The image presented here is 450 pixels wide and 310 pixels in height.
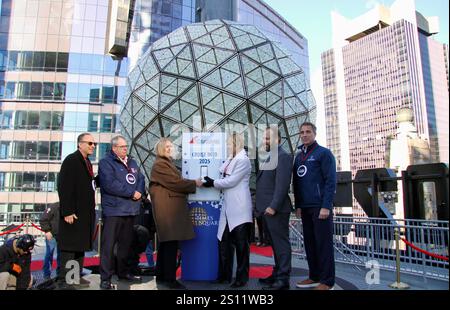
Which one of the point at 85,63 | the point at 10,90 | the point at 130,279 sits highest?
the point at 85,63

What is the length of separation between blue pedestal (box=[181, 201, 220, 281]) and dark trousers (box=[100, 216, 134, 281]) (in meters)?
0.78

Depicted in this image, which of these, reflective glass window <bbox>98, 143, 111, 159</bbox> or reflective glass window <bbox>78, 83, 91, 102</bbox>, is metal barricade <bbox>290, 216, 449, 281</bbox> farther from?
reflective glass window <bbox>78, 83, 91, 102</bbox>

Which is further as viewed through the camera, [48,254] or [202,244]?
[48,254]

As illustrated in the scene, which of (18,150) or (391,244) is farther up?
(18,150)

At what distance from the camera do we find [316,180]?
402 cm

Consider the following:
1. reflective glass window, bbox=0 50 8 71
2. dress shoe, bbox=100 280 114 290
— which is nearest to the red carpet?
dress shoe, bbox=100 280 114 290

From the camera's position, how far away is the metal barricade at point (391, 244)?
542cm

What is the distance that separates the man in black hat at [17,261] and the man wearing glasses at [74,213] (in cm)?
39

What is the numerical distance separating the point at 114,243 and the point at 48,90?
110 ft

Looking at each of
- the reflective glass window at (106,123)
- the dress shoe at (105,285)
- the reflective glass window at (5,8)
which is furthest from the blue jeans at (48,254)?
the reflective glass window at (5,8)

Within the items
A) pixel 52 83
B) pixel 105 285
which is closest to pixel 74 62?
pixel 52 83

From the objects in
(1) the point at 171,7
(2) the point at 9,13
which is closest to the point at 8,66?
(2) the point at 9,13

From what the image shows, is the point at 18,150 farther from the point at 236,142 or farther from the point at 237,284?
the point at 237,284
